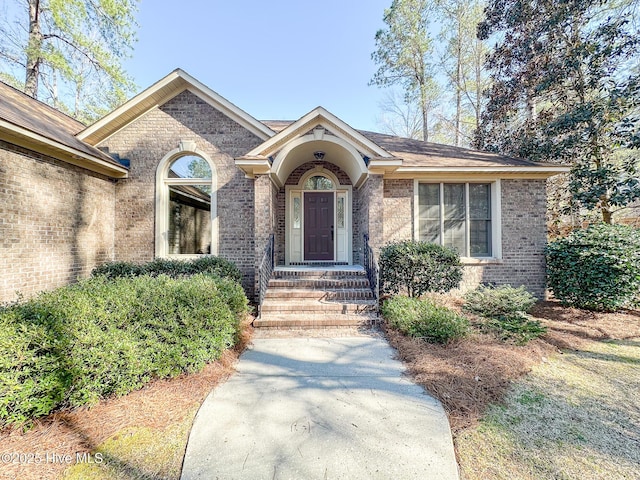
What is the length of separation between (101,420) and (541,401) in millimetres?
4513

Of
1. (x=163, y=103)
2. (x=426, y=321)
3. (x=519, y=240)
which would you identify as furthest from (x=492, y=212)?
(x=163, y=103)

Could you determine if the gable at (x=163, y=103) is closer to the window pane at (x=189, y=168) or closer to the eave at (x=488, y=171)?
the window pane at (x=189, y=168)

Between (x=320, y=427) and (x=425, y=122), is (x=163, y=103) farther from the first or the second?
(x=425, y=122)

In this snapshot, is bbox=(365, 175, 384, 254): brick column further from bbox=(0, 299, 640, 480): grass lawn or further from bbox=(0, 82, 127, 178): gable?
bbox=(0, 82, 127, 178): gable

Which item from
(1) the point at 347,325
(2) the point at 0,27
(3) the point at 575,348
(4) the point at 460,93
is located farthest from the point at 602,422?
(2) the point at 0,27

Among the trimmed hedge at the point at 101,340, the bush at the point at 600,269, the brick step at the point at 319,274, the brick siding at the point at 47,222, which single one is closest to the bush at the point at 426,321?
the brick step at the point at 319,274

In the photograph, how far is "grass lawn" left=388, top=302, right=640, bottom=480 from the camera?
→ 227 cm

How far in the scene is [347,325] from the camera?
547 cm

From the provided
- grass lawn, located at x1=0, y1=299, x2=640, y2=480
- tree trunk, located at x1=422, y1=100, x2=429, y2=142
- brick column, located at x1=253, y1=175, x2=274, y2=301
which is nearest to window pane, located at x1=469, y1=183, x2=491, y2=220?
grass lawn, located at x1=0, y1=299, x2=640, y2=480

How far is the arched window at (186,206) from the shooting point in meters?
7.44

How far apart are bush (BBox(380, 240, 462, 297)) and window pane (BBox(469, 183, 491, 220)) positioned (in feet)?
8.13

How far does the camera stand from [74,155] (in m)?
5.86

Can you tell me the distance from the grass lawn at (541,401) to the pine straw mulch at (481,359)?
0.01 metres

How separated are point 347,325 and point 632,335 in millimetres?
5184
